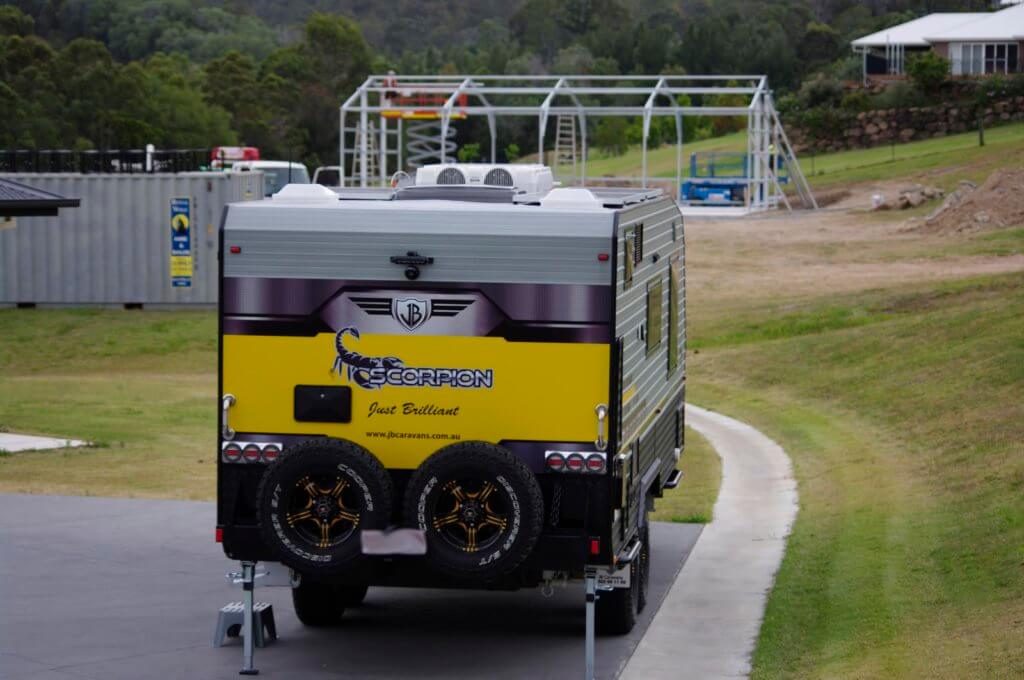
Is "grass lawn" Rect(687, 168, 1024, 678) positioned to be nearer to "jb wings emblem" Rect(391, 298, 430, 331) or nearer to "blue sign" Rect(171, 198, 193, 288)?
"jb wings emblem" Rect(391, 298, 430, 331)

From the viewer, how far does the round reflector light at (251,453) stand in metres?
10.5

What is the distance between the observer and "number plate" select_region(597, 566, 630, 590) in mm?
10628

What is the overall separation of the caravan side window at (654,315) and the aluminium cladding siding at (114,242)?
22939 mm

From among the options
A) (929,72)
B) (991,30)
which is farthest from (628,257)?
(991,30)

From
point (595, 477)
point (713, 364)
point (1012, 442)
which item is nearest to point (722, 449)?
point (1012, 442)

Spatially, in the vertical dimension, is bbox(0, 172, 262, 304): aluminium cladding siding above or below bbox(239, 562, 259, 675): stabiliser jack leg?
above

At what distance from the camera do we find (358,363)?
10453 mm

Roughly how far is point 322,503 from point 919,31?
274 feet

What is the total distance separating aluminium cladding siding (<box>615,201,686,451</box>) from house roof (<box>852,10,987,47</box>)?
246ft

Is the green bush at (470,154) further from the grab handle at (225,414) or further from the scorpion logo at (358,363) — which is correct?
the scorpion logo at (358,363)

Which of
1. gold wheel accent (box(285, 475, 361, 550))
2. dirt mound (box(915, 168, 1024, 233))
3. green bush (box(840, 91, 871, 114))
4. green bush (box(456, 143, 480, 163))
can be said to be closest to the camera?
gold wheel accent (box(285, 475, 361, 550))

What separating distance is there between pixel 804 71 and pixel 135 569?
101 meters

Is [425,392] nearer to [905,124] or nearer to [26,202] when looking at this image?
[26,202]

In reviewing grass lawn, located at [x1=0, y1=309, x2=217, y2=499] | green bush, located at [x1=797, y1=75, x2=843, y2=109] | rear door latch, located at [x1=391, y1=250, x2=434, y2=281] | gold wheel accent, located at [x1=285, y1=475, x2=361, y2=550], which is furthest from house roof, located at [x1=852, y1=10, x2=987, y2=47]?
gold wheel accent, located at [x1=285, y1=475, x2=361, y2=550]
